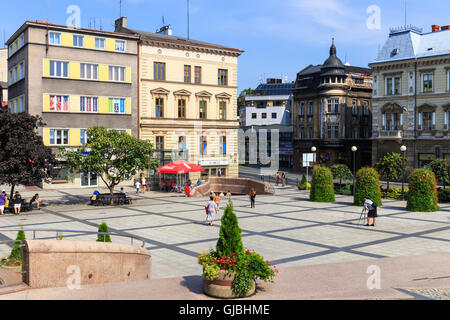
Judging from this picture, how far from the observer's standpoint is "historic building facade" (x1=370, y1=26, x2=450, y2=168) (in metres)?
51.6

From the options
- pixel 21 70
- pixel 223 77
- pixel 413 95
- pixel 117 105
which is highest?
pixel 223 77

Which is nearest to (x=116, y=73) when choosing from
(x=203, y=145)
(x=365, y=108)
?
(x=203, y=145)

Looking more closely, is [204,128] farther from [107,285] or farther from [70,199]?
[107,285]

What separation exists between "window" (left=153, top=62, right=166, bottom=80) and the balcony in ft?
91.0

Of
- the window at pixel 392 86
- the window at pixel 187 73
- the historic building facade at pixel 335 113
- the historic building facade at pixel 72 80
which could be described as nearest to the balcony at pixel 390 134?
the window at pixel 392 86

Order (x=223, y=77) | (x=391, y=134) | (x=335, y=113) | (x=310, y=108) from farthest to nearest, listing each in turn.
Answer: (x=310, y=108), (x=335, y=113), (x=391, y=134), (x=223, y=77)

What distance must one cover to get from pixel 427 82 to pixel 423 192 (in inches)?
1098

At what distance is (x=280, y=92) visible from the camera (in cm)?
10362

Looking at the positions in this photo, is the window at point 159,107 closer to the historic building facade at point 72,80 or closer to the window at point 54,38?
the historic building facade at point 72,80

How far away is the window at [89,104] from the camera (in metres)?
45.3

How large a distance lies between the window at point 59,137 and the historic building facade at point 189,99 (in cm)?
791

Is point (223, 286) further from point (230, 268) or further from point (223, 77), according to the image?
point (223, 77)

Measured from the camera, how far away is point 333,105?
6912cm
